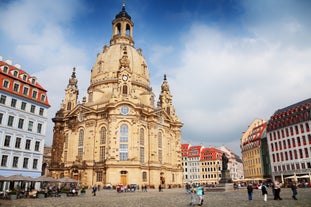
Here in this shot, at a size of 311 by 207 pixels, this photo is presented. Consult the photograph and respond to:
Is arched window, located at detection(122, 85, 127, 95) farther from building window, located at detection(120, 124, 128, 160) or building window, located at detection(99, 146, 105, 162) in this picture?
building window, located at detection(99, 146, 105, 162)

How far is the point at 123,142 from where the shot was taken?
62312 mm

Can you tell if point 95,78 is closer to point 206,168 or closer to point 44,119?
point 44,119

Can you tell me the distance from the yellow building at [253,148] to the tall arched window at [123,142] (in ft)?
135

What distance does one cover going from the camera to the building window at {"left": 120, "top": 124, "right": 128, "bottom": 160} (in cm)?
6143

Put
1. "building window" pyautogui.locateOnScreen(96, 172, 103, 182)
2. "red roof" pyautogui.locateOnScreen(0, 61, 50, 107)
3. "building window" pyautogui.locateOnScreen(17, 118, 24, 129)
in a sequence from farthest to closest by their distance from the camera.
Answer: "building window" pyautogui.locateOnScreen(96, 172, 103, 182), "building window" pyautogui.locateOnScreen(17, 118, 24, 129), "red roof" pyautogui.locateOnScreen(0, 61, 50, 107)

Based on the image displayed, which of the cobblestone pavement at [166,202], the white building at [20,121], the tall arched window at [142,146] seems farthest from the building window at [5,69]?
the tall arched window at [142,146]

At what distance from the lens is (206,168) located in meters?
110

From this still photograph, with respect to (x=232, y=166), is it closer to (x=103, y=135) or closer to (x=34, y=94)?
(x=103, y=135)

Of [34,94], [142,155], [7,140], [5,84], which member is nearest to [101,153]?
[142,155]

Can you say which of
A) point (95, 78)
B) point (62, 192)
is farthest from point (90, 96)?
point (62, 192)

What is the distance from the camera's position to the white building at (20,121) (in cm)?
4019

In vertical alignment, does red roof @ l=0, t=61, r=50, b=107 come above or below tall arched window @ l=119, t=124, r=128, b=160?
above

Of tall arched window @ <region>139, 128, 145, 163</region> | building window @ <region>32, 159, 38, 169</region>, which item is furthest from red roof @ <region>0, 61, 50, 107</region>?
tall arched window @ <region>139, 128, 145, 163</region>

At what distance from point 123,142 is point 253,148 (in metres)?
43.5
